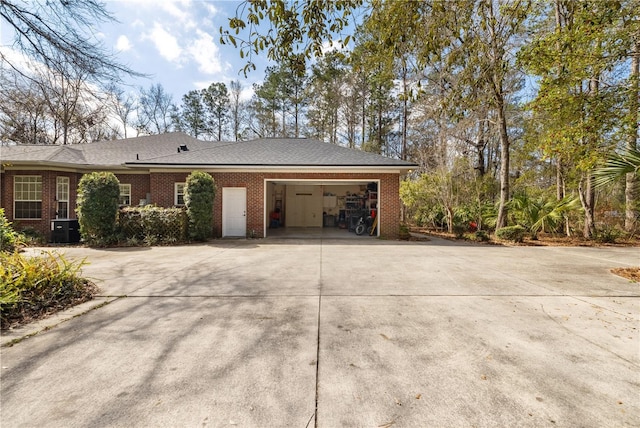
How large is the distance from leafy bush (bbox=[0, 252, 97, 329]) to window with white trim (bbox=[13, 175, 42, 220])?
31.2 feet

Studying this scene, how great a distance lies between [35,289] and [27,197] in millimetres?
10851

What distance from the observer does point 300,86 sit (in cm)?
2325

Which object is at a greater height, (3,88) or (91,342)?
(3,88)

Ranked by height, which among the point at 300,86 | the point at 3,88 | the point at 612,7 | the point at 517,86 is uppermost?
the point at 300,86

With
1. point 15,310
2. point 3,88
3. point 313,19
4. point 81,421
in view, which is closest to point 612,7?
point 313,19

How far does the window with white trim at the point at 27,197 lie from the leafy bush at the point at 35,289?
374 inches

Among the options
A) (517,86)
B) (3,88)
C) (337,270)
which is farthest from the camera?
(517,86)

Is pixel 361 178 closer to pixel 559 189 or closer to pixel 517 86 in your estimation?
pixel 559 189

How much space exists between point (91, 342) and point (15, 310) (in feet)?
4.92

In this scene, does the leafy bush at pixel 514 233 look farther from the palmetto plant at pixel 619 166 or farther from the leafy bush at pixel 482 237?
the palmetto plant at pixel 619 166

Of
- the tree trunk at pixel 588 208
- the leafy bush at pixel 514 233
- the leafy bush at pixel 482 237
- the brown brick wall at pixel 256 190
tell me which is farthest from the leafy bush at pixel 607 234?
the brown brick wall at pixel 256 190

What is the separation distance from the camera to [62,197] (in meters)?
11.5

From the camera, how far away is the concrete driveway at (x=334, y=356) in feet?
6.09

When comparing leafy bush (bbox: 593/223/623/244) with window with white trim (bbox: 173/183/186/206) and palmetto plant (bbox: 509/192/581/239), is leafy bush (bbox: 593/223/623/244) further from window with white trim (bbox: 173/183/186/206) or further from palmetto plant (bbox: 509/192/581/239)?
window with white trim (bbox: 173/183/186/206)
